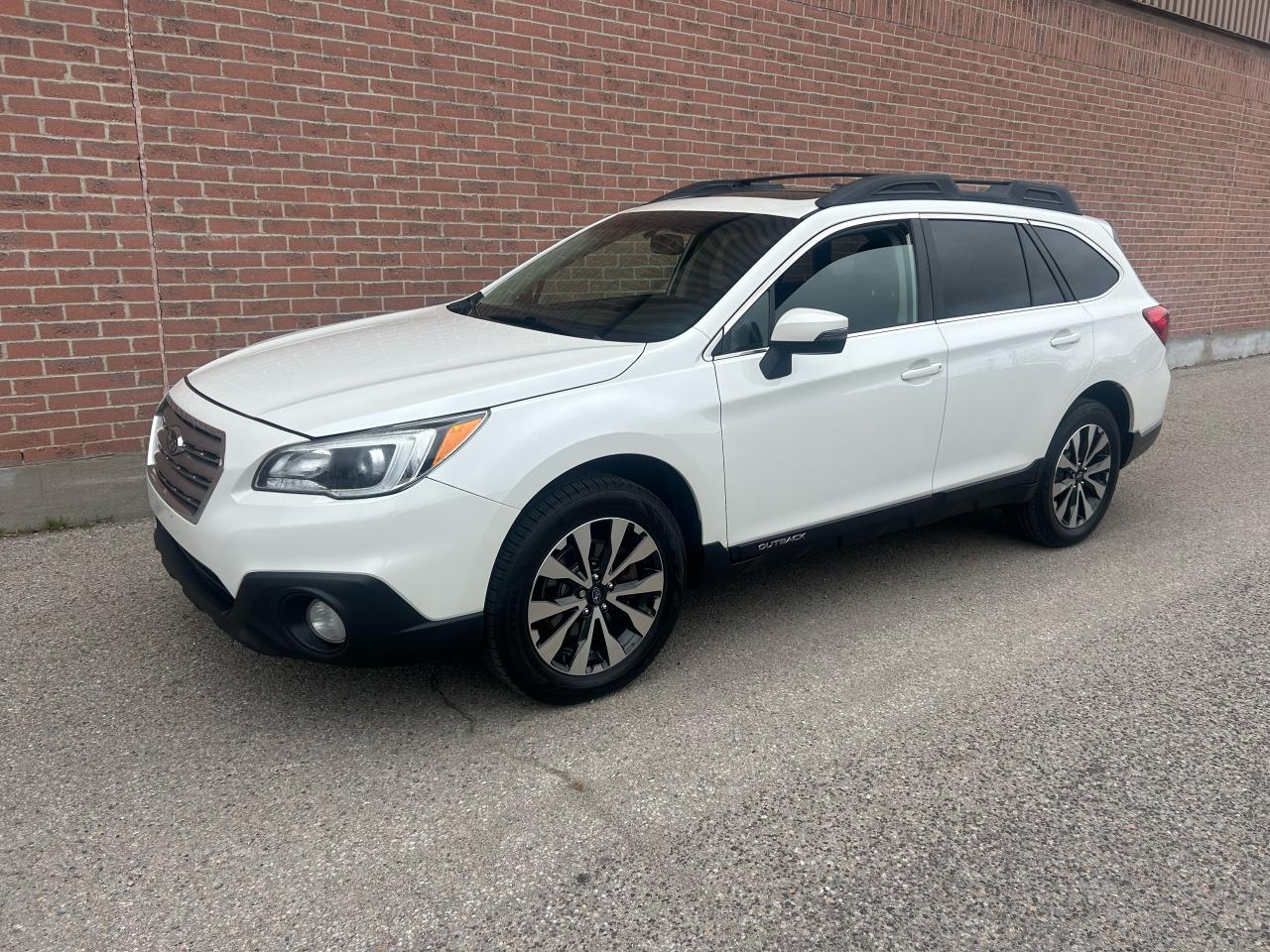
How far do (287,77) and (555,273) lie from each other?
2.24 metres

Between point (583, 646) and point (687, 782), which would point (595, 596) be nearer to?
point (583, 646)

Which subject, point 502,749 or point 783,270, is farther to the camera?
point 783,270

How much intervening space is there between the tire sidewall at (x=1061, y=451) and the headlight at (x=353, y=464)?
10.8 ft

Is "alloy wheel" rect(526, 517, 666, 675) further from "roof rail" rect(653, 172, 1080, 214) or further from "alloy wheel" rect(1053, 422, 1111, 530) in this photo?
"alloy wheel" rect(1053, 422, 1111, 530)

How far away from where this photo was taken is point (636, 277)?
4.24m

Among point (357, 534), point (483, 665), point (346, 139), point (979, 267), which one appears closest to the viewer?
point (357, 534)

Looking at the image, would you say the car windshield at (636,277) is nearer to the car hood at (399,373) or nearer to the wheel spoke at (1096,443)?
the car hood at (399,373)

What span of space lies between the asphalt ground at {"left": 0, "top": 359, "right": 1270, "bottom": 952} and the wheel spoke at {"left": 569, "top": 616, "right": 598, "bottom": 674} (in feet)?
0.61

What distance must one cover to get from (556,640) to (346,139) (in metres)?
3.80

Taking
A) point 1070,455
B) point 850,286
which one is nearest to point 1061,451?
point 1070,455

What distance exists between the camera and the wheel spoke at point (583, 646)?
350cm

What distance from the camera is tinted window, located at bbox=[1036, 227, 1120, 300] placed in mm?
5129

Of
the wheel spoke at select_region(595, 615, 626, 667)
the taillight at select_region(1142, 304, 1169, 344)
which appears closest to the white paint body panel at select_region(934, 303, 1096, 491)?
the taillight at select_region(1142, 304, 1169, 344)

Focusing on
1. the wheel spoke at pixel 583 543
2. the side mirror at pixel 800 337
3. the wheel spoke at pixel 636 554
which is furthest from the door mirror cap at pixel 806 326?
the wheel spoke at pixel 583 543
